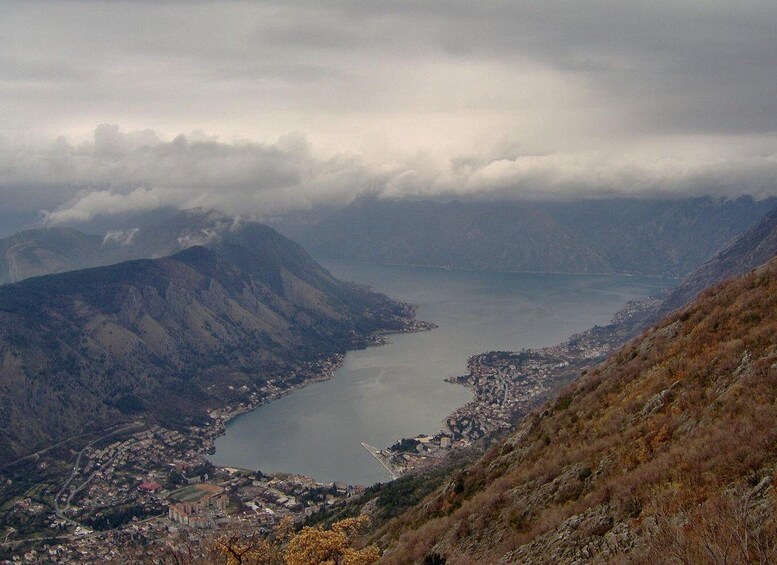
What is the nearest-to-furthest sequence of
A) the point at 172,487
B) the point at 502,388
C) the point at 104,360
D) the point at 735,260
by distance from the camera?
the point at 172,487 < the point at 502,388 < the point at 104,360 < the point at 735,260

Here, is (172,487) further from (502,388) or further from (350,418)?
(502,388)

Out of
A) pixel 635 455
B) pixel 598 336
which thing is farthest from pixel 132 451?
pixel 598 336

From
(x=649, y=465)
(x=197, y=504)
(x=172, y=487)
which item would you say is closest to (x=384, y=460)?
(x=197, y=504)

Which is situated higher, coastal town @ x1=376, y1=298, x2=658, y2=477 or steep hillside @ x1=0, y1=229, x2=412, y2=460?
steep hillside @ x1=0, y1=229, x2=412, y2=460

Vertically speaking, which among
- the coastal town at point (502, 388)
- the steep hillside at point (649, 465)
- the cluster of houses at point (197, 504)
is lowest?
the coastal town at point (502, 388)

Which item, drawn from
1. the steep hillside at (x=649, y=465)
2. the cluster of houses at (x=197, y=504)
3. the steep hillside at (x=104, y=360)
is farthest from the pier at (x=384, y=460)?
the steep hillside at (x=649, y=465)

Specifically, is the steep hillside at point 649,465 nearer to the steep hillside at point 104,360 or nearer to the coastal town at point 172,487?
the coastal town at point 172,487

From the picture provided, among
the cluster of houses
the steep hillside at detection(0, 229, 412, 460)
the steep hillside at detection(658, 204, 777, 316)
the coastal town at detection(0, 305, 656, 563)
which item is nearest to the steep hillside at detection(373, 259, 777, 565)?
the coastal town at detection(0, 305, 656, 563)

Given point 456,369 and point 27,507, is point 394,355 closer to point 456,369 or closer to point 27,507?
point 456,369

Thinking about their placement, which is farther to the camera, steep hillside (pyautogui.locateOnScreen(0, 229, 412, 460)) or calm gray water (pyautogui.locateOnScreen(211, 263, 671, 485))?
steep hillside (pyautogui.locateOnScreen(0, 229, 412, 460))

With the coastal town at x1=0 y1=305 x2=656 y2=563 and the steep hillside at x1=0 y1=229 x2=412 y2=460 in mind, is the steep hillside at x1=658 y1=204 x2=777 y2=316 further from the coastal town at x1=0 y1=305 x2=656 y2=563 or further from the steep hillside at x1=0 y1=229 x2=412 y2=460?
the steep hillside at x1=0 y1=229 x2=412 y2=460
